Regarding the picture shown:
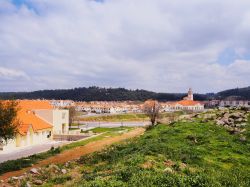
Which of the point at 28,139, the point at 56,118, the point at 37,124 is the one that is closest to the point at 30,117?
the point at 37,124

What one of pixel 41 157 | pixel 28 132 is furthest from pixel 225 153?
pixel 28 132

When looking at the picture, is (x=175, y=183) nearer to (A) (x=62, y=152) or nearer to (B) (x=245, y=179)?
(B) (x=245, y=179)

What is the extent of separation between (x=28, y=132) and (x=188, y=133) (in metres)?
37.1

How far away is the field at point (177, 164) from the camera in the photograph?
16844 millimetres

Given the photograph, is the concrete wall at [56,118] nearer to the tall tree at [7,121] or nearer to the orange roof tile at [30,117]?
the orange roof tile at [30,117]

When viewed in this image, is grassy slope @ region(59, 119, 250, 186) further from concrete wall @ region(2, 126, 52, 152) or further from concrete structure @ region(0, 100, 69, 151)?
concrete structure @ region(0, 100, 69, 151)

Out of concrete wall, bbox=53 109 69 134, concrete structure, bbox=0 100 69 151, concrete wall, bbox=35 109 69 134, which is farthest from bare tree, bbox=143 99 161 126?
concrete structure, bbox=0 100 69 151

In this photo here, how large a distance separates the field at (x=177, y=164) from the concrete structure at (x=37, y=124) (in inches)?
1209

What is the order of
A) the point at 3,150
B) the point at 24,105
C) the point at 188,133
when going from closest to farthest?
the point at 188,133
the point at 3,150
the point at 24,105

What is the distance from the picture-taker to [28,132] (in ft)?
211

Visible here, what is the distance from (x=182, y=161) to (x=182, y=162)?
0.22m

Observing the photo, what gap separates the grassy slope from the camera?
1672 centimetres

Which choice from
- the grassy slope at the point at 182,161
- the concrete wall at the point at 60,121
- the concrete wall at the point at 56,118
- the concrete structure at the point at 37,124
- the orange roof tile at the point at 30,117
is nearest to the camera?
the grassy slope at the point at 182,161

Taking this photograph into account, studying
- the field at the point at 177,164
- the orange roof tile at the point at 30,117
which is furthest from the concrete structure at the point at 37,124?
the field at the point at 177,164
